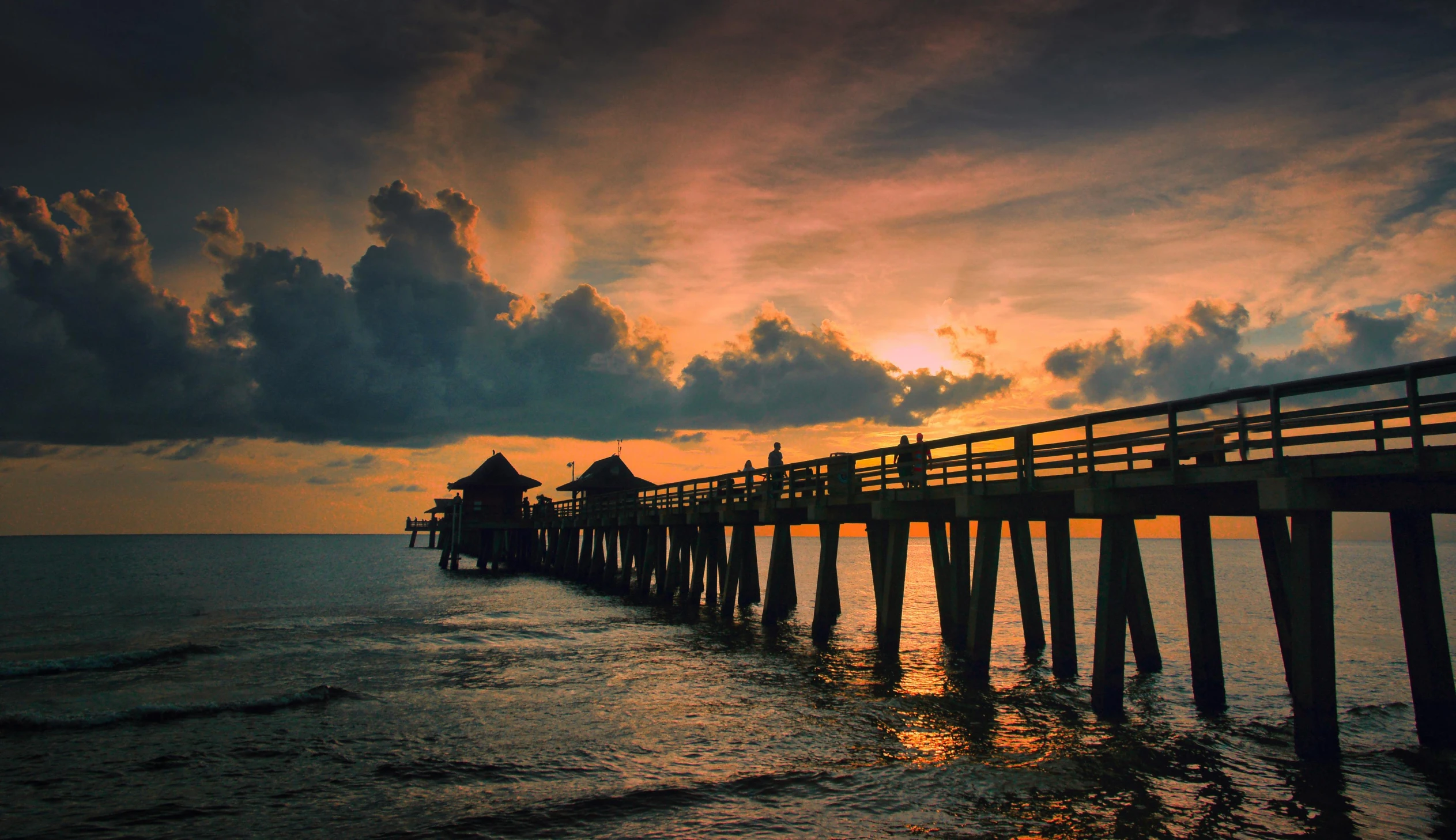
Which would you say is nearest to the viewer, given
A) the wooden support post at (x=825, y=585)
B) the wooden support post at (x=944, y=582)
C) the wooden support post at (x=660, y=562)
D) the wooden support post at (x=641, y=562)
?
the wooden support post at (x=825, y=585)

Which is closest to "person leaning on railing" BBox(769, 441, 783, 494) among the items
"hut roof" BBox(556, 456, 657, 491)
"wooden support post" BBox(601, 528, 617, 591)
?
"wooden support post" BBox(601, 528, 617, 591)

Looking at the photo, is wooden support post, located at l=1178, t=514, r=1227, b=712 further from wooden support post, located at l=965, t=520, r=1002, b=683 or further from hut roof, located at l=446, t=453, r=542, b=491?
hut roof, located at l=446, t=453, r=542, b=491

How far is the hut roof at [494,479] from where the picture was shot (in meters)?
54.9

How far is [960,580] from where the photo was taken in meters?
19.2

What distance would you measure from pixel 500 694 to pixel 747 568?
1455 centimetres

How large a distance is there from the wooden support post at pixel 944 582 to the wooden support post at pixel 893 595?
277 centimetres

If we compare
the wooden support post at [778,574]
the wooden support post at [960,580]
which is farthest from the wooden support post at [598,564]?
the wooden support post at [960,580]

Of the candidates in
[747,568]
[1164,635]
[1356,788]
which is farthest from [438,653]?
[1164,635]

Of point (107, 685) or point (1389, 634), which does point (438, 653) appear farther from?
point (1389, 634)

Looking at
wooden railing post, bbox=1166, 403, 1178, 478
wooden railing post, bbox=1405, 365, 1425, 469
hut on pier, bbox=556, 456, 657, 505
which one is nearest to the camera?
wooden railing post, bbox=1405, 365, 1425, 469

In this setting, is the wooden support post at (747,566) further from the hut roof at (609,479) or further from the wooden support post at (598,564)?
the hut roof at (609,479)

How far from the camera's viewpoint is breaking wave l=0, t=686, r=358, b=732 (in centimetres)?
1260

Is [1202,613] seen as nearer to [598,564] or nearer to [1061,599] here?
[1061,599]

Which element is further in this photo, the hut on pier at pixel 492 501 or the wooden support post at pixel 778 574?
the hut on pier at pixel 492 501
